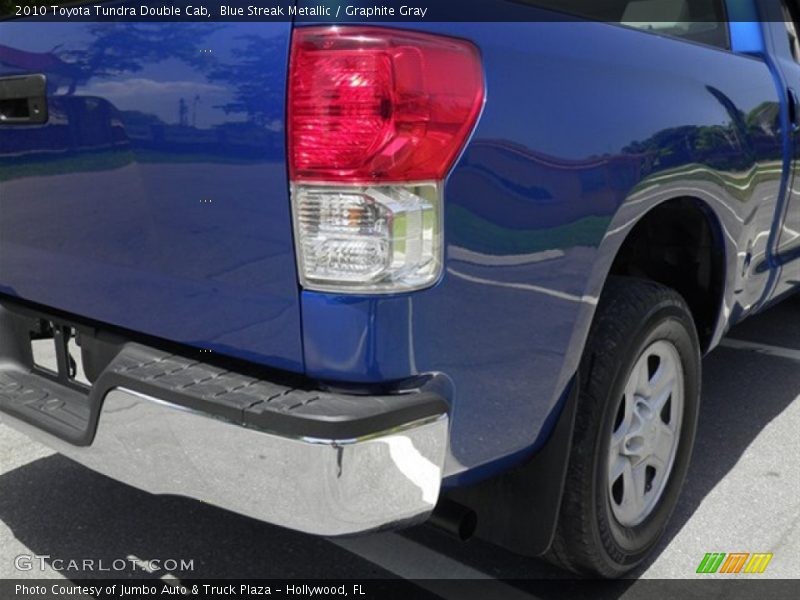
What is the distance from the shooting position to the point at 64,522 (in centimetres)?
270

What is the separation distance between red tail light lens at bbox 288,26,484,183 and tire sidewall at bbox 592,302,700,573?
0.89 meters

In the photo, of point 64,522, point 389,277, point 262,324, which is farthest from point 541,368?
point 64,522

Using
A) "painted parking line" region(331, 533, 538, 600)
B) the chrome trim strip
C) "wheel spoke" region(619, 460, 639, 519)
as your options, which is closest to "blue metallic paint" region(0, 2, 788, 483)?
the chrome trim strip

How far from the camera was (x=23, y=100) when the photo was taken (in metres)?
2.02

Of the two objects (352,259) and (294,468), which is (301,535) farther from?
(352,259)

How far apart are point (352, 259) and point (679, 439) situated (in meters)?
1.50

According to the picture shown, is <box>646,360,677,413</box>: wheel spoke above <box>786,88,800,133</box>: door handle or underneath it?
underneath

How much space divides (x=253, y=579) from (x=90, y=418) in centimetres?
78

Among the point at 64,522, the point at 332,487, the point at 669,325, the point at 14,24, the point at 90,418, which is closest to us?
the point at 332,487

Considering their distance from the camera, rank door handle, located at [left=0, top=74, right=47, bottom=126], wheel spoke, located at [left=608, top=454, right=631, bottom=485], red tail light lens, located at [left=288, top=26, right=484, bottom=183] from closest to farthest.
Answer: red tail light lens, located at [left=288, top=26, right=484, bottom=183] → door handle, located at [left=0, top=74, right=47, bottom=126] → wheel spoke, located at [left=608, top=454, right=631, bottom=485]

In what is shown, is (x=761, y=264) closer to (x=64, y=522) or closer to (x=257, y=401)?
(x=257, y=401)

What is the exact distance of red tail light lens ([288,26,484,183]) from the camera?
156 cm

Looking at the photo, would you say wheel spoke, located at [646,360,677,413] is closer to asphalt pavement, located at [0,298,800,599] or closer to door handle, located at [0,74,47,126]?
asphalt pavement, located at [0,298,800,599]

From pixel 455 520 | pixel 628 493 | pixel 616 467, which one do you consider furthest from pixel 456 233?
pixel 628 493
